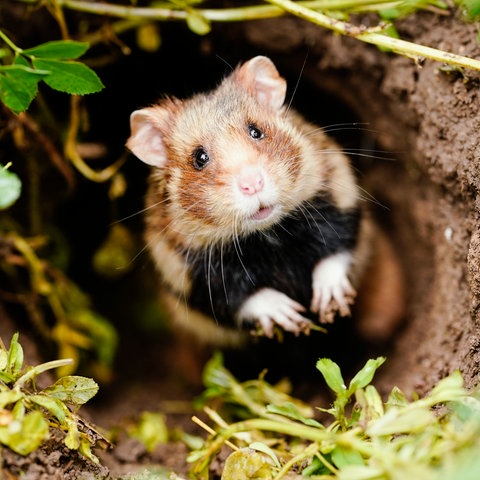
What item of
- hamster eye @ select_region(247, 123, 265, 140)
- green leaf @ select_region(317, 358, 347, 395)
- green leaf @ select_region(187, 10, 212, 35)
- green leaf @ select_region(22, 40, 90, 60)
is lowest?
green leaf @ select_region(317, 358, 347, 395)

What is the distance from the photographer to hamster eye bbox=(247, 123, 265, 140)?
3.32m

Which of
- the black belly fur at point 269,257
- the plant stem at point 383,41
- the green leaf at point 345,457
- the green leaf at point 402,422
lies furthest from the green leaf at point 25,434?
the plant stem at point 383,41

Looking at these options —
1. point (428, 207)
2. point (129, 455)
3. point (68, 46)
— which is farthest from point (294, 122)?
point (129, 455)

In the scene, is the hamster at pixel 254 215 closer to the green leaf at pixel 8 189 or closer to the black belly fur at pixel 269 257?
the black belly fur at pixel 269 257

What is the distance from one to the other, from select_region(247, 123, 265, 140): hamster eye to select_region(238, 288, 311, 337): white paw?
889 mm

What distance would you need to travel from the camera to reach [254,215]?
3.10 meters

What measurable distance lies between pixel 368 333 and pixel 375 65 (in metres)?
1.90

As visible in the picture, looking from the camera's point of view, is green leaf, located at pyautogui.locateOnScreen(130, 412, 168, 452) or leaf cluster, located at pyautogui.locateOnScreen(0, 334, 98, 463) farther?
green leaf, located at pyautogui.locateOnScreen(130, 412, 168, 452)

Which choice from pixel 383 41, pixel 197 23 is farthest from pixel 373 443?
pixel 197 23

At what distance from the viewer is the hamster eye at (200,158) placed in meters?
3.29

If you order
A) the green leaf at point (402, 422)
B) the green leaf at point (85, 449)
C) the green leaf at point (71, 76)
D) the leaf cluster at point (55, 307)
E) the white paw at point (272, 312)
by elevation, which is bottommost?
the leaf cluster at point (55, 307)

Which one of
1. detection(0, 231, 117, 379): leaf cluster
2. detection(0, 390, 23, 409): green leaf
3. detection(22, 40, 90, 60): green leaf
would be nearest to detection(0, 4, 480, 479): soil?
detection(0, 390, 23, 409): green leaf

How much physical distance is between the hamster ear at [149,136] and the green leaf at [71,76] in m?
0.65

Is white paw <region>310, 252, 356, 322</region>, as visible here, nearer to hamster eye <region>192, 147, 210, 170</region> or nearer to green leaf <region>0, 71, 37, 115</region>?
hamster eye <region>192, 147, 210, 170</region>
